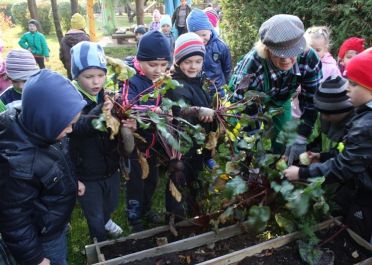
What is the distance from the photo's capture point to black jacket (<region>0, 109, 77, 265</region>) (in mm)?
1749

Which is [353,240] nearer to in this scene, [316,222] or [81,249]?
[316,222]

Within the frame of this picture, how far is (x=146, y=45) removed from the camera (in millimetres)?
2865

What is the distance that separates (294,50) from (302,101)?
78 cm

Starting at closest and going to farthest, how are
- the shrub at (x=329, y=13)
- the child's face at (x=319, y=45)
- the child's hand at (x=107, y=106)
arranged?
the child's hand at (x=107, y=106)
the child's face at (x=319, y=45)
the shrub at (x=329, y=13)

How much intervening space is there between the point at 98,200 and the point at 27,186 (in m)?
0.90

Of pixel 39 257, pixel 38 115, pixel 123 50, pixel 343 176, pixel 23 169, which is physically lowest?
pixel 123 50

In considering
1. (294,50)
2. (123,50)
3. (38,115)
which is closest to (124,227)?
(38,115)

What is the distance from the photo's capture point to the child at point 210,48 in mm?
4762

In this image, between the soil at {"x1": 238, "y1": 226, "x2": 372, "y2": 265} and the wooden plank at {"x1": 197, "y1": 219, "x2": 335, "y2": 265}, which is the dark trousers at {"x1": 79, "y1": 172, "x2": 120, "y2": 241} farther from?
the soil at {"x1": 238, "y1": 226, "x2": 372, "y2": 265}

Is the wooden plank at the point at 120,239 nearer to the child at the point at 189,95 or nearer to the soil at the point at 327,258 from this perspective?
the child at the point at 189,95

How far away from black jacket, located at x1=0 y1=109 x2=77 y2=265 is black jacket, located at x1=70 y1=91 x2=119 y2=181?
455 mm

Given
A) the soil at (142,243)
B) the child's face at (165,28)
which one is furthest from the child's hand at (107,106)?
the child's face at (165,28)

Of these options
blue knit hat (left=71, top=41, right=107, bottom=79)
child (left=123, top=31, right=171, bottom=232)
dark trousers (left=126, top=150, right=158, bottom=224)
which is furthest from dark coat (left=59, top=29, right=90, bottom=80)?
blue knit hat (left=71, top=41, right=107, bottom=79)

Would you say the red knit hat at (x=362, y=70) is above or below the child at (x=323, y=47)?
above
